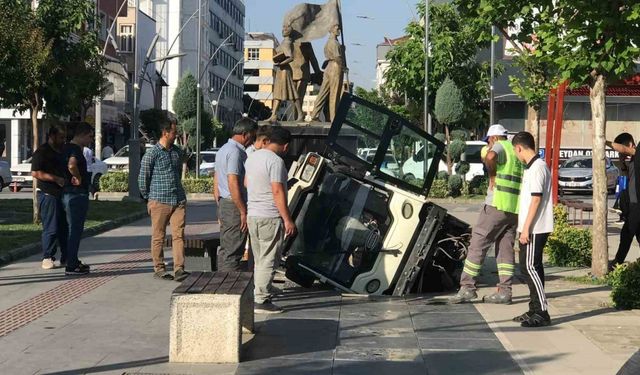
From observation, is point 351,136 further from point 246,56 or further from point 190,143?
point 246,56

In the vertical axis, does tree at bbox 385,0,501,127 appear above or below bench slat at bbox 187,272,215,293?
above

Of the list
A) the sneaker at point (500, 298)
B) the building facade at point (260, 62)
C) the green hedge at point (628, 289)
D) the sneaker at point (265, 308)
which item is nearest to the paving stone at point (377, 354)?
the sneaker at point (265, 308)

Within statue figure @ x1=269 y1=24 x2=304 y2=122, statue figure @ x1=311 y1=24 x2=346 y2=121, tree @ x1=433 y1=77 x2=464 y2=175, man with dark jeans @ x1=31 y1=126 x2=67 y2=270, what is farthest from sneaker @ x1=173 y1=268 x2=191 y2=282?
tree @ x1=433 y1=77 x2=464 y2=175

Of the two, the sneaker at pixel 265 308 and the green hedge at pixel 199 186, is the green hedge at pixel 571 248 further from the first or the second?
the green hedge at pixel 199 186

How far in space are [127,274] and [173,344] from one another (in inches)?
219

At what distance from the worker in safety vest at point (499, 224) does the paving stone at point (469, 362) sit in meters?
2.67

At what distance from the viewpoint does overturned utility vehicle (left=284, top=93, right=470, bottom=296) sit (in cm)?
1127

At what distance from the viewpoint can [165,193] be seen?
1213 centimetres

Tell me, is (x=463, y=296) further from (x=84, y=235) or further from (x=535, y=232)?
(x=84, y=235)

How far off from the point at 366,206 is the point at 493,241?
136 cm

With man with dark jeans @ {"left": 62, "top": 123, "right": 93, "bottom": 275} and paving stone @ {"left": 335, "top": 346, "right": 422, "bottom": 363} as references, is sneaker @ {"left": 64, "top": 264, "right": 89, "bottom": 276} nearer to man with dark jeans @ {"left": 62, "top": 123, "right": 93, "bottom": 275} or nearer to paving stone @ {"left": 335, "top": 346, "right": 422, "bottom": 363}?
man with dark jeans @ {"left": 62, "top": 123, "right": 93, "bottom": 275}

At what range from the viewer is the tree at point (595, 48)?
12.1 metres

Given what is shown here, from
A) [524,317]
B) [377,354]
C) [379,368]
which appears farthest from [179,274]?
[379,368]

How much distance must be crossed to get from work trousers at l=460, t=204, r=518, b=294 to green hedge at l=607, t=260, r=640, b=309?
108 centimetres
